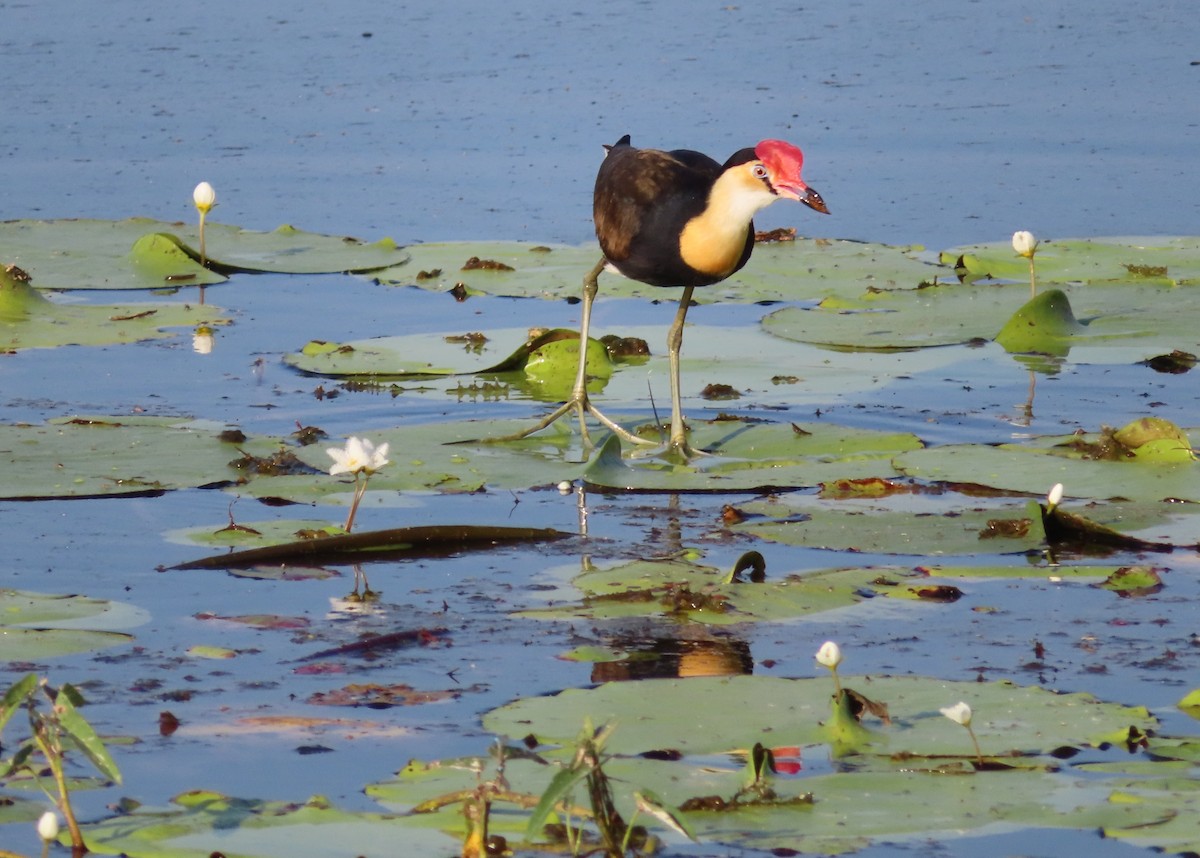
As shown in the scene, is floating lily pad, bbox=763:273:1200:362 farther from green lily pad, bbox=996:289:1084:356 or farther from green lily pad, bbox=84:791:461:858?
green lily pad, bbox=84:791:461:858

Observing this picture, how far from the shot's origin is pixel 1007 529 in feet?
15.8

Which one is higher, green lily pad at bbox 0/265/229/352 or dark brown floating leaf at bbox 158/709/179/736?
green lily pad at bbox 0/265/229/352

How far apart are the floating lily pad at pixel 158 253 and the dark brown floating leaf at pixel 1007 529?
4.26m

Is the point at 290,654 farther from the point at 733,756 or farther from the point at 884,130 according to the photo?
the point at 884,130

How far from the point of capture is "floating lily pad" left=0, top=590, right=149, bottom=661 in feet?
12.8

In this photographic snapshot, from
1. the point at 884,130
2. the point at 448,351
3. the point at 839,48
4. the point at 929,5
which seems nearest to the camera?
the point at 448,351

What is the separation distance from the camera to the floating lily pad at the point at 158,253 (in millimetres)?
8305

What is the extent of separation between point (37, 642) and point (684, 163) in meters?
2.88

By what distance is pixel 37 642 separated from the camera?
3.92 meters

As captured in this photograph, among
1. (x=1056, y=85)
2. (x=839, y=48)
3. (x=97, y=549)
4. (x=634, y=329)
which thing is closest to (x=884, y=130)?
(x=1056, y=85)

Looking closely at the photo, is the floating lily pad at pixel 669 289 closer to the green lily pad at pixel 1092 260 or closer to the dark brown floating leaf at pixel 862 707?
the green lily pad at pixel 1092 260

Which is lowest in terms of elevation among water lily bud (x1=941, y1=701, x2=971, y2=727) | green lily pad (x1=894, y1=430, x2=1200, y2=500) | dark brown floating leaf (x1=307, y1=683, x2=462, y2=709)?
dark brown floating leaf (x1=307, y1=683, x2=462, y2=709)

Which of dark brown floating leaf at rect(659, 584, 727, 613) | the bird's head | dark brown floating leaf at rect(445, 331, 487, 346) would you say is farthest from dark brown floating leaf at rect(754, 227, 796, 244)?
dark brown floating leaf at rect(659, 584, 727, 613)

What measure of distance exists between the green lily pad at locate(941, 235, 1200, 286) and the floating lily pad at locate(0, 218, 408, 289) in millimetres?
2633
